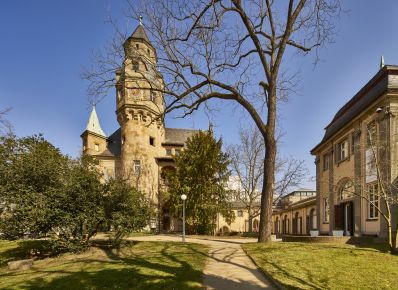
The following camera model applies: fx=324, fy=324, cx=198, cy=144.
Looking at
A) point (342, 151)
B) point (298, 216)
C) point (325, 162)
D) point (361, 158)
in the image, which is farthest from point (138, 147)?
point (361, 158)

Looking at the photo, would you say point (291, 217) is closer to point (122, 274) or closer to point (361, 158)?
point (361, 158)

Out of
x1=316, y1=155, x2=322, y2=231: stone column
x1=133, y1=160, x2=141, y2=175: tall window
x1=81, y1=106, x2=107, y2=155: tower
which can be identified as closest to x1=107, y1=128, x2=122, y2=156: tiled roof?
x1=81, y1=106, x2=107, y2=155: tower

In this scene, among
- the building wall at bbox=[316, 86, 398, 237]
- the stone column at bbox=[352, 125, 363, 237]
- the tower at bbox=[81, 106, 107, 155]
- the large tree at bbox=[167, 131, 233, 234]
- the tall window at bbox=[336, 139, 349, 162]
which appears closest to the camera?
the building wall at bbox=[316, 86, 398, 237]

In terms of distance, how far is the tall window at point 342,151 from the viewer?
940 inches

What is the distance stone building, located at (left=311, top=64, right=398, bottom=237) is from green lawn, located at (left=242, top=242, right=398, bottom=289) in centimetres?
326

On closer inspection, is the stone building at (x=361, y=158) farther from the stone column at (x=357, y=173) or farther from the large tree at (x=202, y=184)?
the large tree at (x=202, y=184)

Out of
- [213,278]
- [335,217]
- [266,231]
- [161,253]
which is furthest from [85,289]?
[335,217]

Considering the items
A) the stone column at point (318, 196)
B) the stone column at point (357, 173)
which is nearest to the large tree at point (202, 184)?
the stone column at point (318, 196)

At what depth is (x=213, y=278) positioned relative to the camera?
8719 mm

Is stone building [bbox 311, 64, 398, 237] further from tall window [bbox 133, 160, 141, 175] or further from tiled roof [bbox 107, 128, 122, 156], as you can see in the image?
tiled roof [bbox 107, 128, 122, 156]

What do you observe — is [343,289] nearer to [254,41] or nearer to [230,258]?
[230,258]

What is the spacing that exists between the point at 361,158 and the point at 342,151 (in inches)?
167

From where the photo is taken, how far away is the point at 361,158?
20.6 meters

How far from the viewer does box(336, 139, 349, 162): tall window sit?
23.9 meters
